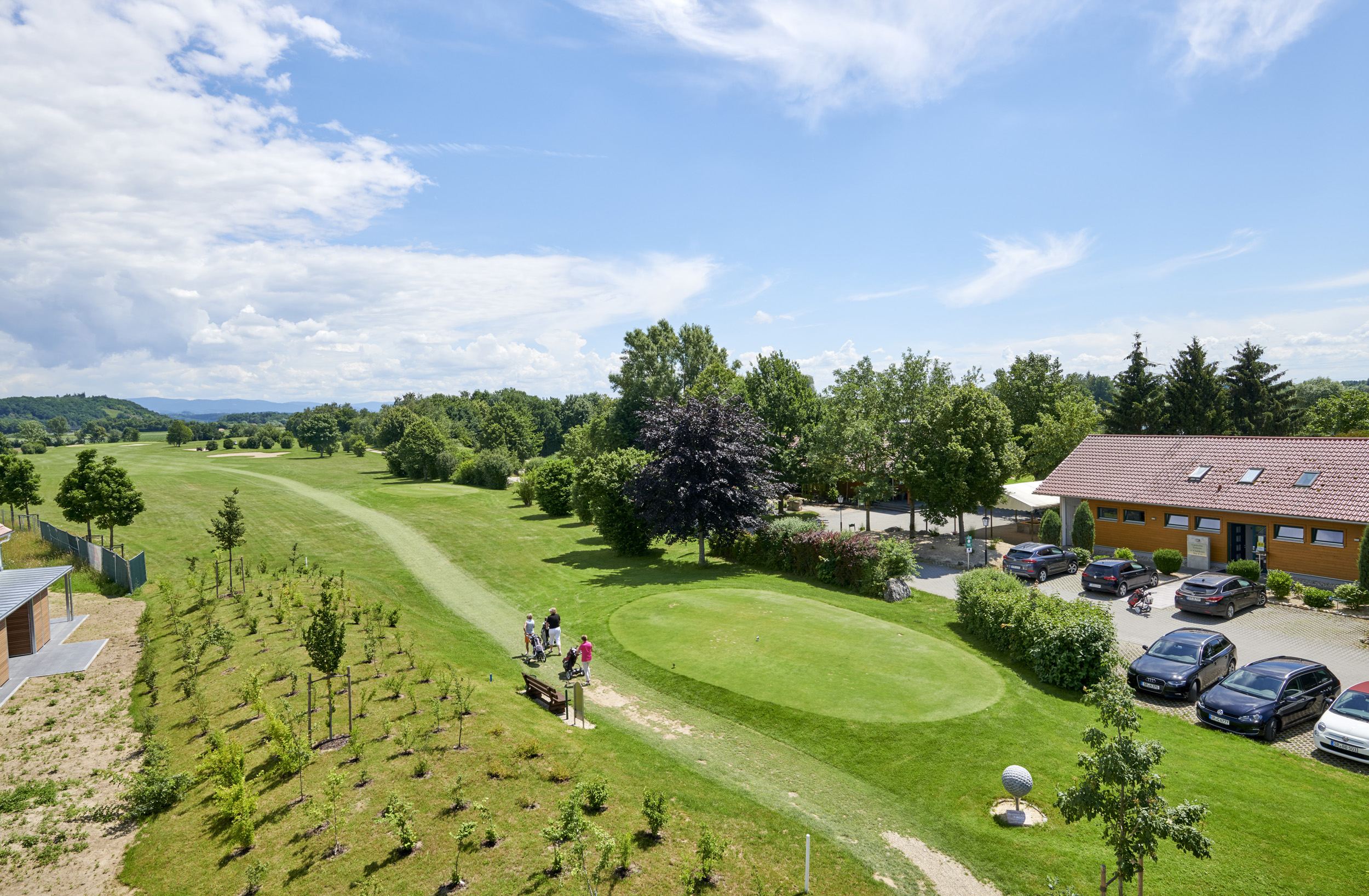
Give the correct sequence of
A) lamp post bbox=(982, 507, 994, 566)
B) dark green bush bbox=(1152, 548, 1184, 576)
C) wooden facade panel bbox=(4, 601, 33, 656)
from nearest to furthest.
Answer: wooden facade panel bbox=(4, 601, 33, 656)
dark green bush bbox=(1152, 548, 1184, 576)
lamp post bbox=(982, 507, 994, 566)

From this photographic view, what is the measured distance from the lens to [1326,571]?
90.6 feet

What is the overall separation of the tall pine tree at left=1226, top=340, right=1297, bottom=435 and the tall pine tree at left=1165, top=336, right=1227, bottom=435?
1662mm

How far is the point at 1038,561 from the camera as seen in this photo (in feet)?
99.6

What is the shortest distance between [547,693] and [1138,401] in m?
61.2

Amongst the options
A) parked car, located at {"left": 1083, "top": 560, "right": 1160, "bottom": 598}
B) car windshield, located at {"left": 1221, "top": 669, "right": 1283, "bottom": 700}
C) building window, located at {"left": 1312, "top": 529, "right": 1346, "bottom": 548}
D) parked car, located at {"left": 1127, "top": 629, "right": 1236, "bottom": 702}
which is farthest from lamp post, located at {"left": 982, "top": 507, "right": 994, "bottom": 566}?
car windshield, located at {"left": 1221, "top": 669, "right": 1283, "bottom": 700}

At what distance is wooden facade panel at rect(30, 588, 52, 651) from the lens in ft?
64.2

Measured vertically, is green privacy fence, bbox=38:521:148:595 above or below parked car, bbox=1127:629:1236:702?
above

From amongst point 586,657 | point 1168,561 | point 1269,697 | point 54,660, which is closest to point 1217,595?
point 1168,561

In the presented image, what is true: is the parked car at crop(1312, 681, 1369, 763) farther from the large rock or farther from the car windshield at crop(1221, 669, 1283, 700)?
the large rock

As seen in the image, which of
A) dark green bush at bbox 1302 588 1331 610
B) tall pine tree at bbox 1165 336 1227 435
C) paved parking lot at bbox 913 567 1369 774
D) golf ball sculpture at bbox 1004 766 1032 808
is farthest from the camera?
tall pine tree at bbox 1165 336 1227 435

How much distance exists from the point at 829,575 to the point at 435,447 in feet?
181

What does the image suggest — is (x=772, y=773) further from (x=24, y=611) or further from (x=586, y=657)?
(x=24, y=611)

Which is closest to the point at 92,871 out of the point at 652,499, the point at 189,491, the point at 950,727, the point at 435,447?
the point at 950,727

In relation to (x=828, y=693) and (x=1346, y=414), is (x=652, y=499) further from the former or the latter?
(x=1346, y=414)
